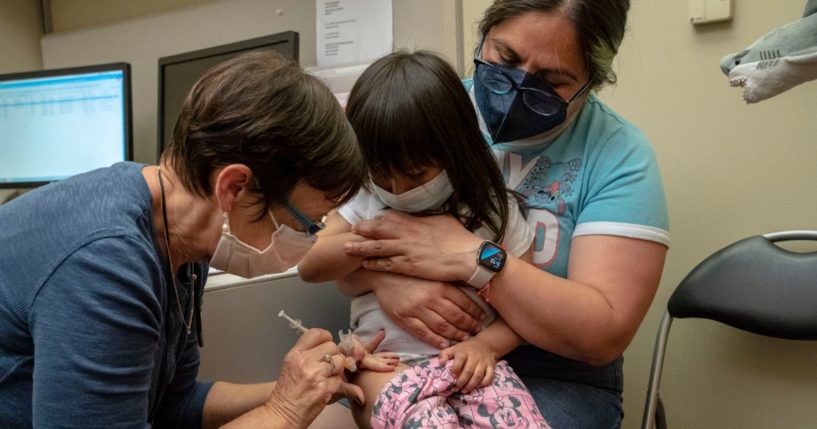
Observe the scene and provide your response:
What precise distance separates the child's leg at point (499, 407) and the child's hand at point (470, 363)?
13mm

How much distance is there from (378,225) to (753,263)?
74 cm

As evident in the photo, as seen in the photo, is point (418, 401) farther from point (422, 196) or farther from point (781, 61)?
point (781, 61)

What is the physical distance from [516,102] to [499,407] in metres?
0.48

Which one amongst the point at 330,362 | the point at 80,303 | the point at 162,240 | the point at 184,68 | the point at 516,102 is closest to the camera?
the point at 80,303

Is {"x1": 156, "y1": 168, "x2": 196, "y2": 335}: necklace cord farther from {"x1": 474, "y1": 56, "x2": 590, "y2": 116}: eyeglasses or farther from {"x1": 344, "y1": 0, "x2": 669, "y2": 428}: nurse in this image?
{"x1": 474, "y1": 56, "x2": 590, "y2": 116}: eyeglasses

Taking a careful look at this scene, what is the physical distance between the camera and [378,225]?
104 cm

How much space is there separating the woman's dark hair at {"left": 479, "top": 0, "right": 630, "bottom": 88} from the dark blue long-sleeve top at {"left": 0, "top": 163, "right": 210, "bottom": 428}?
64 cm

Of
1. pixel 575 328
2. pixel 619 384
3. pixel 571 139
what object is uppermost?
pixel 571 139

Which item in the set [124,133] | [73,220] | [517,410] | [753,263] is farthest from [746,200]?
[124,133]

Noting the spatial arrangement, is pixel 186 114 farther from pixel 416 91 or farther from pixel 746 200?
pixel 746 200

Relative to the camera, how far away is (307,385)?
2.95 ft

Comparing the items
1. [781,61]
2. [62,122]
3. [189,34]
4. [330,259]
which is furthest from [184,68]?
[781,61]

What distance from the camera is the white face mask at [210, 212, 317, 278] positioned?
83 centimetres

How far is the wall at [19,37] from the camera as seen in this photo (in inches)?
81.6
